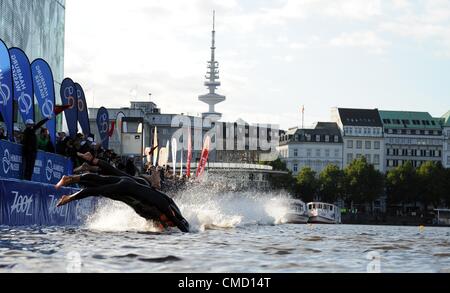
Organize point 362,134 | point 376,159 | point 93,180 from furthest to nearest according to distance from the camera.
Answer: point 376,159 < point 362,134 < point 93,180

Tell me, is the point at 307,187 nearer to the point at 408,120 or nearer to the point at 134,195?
the point at 408,120

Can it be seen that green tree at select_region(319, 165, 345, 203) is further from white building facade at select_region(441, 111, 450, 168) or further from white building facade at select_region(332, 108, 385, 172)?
white building facade at select_region(441, 111, 450, 168)

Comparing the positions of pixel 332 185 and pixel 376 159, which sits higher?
pixel 376 159

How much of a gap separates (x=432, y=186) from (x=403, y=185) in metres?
5.17

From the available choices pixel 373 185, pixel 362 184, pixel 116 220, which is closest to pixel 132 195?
pixel 116 220

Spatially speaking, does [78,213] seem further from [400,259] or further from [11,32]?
[11,32]

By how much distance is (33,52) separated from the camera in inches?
2472

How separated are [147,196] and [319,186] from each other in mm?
138765

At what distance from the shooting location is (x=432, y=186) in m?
153

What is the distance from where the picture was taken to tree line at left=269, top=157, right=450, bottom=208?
6019 inches

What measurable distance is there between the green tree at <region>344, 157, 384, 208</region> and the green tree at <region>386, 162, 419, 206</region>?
340 cm

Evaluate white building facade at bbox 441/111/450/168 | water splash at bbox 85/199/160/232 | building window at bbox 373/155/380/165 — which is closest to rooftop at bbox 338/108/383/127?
building window at bbox 373/155/380/165

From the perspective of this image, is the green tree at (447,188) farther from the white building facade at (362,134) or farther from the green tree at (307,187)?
the white building facade at (362,134)
